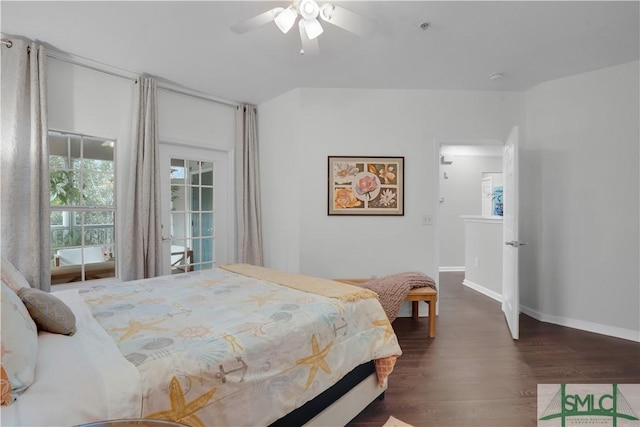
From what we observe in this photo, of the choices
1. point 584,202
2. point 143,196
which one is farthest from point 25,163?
point 584,202

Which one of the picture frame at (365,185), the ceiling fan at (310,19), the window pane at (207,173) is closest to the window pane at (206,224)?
the window pane at (207,173)

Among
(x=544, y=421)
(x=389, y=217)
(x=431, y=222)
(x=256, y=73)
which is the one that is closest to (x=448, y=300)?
(x=431, y=222)

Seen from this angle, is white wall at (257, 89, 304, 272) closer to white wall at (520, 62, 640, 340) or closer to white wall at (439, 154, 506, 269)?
white wall at (520, 62, 640, 340)

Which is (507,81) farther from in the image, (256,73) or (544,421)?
(544,421)

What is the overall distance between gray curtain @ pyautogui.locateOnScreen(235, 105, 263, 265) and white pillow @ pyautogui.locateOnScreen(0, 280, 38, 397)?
2.76m

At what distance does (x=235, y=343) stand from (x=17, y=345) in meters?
0.63

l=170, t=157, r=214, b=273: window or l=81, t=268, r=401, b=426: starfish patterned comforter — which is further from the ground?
l=170, t=157, r=214, b=273: window

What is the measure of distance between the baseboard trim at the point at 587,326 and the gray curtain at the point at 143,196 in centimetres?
412

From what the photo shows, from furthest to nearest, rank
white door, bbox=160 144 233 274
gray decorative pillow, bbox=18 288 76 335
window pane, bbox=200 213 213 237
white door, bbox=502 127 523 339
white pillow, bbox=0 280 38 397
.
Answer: window pane, bbox=200 213 213 237 → white door, bbox=160 144 233 274 → white door, bbox=502 127 523 339 → gray decorative pillow, bbox=18 288 76 335 → white pillow, bbox=0 280 38 397

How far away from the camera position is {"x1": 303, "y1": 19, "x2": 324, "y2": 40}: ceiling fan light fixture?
1829 mm

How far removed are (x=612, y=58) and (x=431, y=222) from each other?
2.19 meters

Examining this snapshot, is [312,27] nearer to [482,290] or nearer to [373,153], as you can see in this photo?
[373,153]

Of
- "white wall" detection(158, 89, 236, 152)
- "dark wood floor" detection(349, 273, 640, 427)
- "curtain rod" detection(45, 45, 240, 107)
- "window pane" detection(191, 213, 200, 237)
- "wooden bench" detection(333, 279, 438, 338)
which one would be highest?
"curtain rod" detection(45, 45, 240, 107)

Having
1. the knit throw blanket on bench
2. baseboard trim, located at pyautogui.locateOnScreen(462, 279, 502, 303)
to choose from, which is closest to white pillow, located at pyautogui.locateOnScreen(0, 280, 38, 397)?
the knit throw blanket on bench
